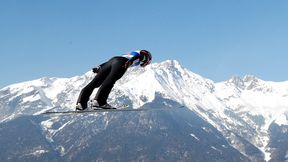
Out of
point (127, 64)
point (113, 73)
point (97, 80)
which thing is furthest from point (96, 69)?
point (127, 64)

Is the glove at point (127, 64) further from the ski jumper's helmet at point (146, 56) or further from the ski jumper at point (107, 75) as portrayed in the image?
the ski jumper's helmet at point (146, 56)

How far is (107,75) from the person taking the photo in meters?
18.6

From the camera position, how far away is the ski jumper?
1833cm

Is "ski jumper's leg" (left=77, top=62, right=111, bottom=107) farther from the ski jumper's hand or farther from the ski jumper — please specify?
the ski jumper's hand

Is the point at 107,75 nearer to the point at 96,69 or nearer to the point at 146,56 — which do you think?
the point at 96,69

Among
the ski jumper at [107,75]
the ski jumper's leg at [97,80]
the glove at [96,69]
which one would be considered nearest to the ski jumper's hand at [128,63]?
the ski jumper at [107,75]

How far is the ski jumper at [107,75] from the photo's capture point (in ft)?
60.1

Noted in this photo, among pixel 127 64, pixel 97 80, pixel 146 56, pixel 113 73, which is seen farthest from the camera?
pixel 146 56

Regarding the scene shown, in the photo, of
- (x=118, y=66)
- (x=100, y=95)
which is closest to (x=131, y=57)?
(x=118, y=66)

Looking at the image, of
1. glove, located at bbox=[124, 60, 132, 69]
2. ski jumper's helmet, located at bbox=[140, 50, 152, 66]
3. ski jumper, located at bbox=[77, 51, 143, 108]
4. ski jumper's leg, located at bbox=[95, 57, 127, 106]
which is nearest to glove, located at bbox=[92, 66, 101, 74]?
ski jumper, located at bbox=[77, 51, 143, 108]

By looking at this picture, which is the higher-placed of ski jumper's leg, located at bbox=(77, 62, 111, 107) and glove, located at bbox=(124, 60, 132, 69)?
glove, located at bbox=(124, 60, 132, 69)

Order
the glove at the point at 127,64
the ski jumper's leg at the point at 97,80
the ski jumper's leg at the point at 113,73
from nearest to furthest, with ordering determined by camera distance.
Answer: the ski jumper's leg at the point at 113,73 → the glove at the point at 127,64 → the ski jumper's leg at the point at 97,80

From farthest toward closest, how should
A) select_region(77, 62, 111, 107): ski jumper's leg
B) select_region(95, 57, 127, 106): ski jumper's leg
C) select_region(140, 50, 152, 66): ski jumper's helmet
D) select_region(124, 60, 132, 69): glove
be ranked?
1. select_region(140, 50, 152, 66): ski jumper's helmet
2. select_region(77, 62, 111, 107): ski jumper's leg
3. select_region(124, 60, 132, 69): glove
4. select_region(95, 57, 127, 106): ski jumper's leg

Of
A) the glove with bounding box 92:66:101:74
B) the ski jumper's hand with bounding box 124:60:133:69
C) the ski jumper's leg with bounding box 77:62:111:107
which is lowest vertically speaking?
the ski jumper's leg with bounding box 77:62:111:107
